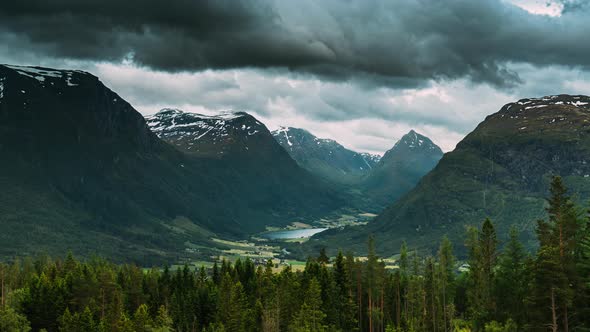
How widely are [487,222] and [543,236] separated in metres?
27.9

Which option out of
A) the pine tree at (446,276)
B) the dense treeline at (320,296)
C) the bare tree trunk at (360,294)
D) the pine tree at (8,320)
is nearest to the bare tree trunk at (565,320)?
the dense treeline at (320,296)

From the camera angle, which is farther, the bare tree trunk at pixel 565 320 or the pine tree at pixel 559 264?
the bare tree trunk at pixel 565 320

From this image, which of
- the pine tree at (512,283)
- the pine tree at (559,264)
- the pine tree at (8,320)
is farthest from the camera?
the pine tree at (512,283)

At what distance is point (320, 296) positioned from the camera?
131375 mm

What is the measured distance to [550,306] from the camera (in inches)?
2992

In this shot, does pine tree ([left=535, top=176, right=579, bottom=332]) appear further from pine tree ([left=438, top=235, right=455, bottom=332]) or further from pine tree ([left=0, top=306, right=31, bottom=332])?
pine tree ([left=0, top=306, right=31, bottom=332])

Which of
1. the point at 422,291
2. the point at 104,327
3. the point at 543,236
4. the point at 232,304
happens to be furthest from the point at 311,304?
the point at 543,236

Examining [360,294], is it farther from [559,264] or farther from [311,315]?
[559,264]

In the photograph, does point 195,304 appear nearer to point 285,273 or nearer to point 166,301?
point 166,301

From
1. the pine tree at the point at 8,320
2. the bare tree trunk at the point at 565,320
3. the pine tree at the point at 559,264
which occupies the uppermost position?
the pine tree at the point at 559,264

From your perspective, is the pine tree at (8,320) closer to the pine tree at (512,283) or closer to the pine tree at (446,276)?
the pine tree at (446,276)

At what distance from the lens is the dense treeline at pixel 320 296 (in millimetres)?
109500

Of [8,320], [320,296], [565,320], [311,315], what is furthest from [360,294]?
[8,320]

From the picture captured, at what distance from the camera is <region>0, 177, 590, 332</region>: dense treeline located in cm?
10950
